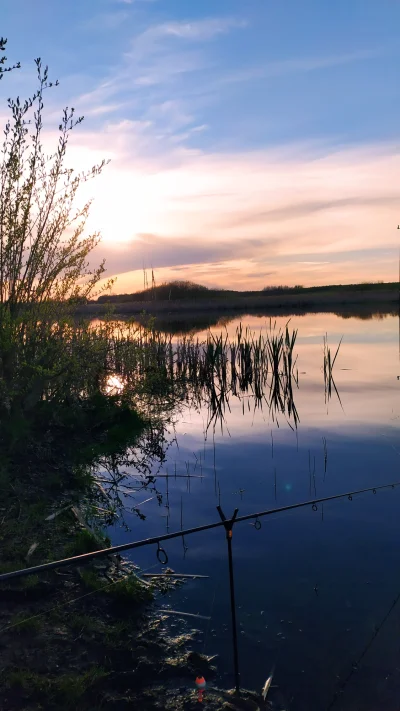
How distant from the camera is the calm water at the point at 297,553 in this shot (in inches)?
165

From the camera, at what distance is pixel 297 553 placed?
6055mm

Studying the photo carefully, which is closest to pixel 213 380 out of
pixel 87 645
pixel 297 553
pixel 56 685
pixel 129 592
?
pixel 297 553

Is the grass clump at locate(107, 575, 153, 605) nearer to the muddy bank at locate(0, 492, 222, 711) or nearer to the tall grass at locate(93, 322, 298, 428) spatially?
the muddy bank at locate(0, 492, 222, 711)

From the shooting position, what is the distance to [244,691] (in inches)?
152

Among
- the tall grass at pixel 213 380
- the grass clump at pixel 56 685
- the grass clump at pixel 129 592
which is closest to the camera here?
the grass clump at pixel 56 685

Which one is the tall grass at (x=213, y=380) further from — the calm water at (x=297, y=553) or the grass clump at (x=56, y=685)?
the grass clump at (x=56, y=685)

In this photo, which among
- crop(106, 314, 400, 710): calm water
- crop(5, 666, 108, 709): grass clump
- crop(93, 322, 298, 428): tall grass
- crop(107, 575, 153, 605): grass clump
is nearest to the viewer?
crop(5, 666, 108, 709): grass clump

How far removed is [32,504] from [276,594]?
3.02 m

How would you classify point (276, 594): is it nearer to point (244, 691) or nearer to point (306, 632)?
point (306, 632)

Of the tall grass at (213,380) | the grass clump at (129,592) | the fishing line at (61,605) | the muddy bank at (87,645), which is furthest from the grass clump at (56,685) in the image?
the tall grass at (213,380)

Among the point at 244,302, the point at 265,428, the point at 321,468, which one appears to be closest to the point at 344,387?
the point at 265,428

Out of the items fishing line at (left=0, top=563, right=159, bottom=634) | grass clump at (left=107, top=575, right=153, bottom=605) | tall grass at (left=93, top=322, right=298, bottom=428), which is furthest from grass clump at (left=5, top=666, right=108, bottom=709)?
tall grass at (left=93, top=322, right=298, bottom=428)

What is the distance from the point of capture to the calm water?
4191 mm

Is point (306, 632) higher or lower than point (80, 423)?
lower
